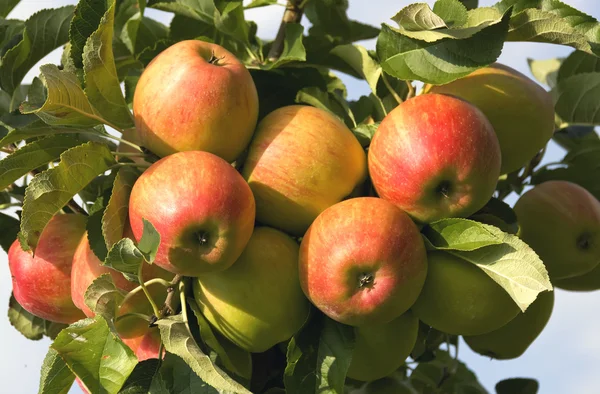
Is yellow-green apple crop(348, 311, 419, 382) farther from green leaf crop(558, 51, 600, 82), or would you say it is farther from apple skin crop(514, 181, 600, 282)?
green leaf crop(558, 51, 600, 82)

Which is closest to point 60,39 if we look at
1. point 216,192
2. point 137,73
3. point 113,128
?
point 137,73

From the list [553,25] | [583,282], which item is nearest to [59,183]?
[553,25]

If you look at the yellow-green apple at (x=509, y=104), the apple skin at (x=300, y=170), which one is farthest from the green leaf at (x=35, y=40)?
the yellow-green apple at (x=509, y=104)

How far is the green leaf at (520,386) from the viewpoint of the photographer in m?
2.22

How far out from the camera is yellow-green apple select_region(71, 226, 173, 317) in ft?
4.91

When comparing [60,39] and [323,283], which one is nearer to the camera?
[323,283]

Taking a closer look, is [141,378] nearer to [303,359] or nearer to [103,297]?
[103,297]

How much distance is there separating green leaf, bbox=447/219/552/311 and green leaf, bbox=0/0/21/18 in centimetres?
146

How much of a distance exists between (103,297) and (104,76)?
17.8 inches

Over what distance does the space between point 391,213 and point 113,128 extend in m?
0.63

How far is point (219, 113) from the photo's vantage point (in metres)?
1.47

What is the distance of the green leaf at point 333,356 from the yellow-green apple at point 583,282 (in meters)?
0.76

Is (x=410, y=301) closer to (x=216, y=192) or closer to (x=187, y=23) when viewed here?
(x=216, y=192)

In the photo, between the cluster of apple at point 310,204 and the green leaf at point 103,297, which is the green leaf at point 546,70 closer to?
the cluster of apple at point 310,204
